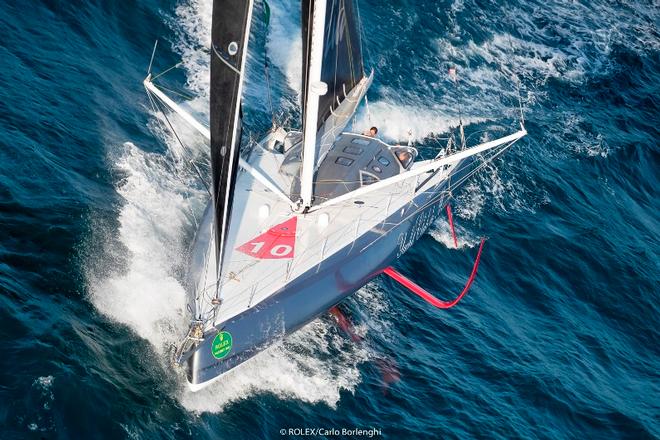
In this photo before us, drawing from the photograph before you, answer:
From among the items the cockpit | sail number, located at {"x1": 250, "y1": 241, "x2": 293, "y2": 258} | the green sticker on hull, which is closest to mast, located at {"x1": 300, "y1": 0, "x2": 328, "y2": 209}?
the cockpit

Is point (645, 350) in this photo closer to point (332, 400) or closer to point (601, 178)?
point (601, 178)

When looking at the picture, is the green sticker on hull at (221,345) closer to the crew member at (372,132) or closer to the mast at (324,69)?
the mast at (324,69)

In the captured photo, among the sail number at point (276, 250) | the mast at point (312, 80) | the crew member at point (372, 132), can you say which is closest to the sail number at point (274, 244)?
the sail number at point (276, 250)

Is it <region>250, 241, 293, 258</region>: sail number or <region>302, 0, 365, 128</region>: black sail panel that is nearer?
<region>250, 241, 293, 258</region>: sail number

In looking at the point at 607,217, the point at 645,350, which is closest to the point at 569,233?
the point at 607,217

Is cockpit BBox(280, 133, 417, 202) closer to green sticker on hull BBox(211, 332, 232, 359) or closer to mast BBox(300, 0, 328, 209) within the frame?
mast BBox(300, 0, 328, 209)
